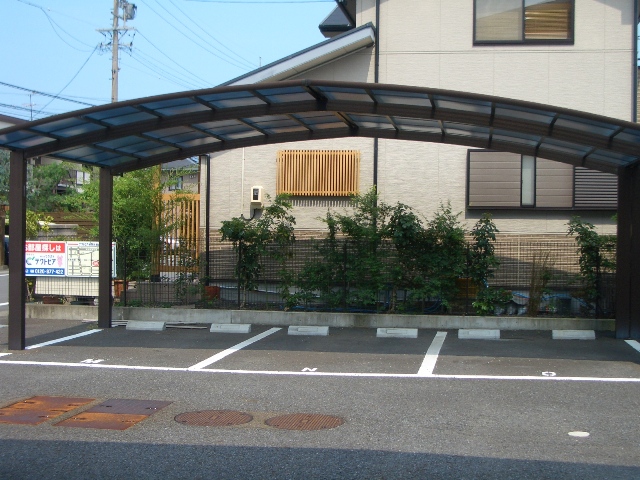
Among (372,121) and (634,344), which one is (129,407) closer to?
(372,121)

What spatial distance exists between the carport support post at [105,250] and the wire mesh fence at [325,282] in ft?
5.21

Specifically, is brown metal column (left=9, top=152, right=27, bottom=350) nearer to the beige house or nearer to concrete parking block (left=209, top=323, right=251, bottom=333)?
concrete parking block (left=209, top=323, right=251, bottom=333)

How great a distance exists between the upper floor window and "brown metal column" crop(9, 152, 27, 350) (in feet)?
36.5

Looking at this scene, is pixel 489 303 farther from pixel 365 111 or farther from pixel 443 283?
pixel 365 111

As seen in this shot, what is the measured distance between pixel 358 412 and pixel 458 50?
12.0 metres

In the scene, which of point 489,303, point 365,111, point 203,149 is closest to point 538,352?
point 489,303

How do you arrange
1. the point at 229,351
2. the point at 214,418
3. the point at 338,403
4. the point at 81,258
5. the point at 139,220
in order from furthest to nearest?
the point at 139,220, the point at 81,258, the point at 229,351, the point at 338,403, the point at 214,418

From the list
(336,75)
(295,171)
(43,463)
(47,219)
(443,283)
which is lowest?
(43,463)

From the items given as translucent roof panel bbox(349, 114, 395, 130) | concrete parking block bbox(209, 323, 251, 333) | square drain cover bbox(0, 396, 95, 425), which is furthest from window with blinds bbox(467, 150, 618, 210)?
square drain cover bbox(0, 396, 95, 425)

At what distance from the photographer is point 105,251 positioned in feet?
47.7

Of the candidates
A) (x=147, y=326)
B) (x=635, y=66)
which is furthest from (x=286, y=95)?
(x=635, y=66)

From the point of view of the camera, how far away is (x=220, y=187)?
727 inches

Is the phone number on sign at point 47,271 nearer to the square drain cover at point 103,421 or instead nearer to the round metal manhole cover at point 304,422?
the square drain cover at point 103,421

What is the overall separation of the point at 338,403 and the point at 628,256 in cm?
712
